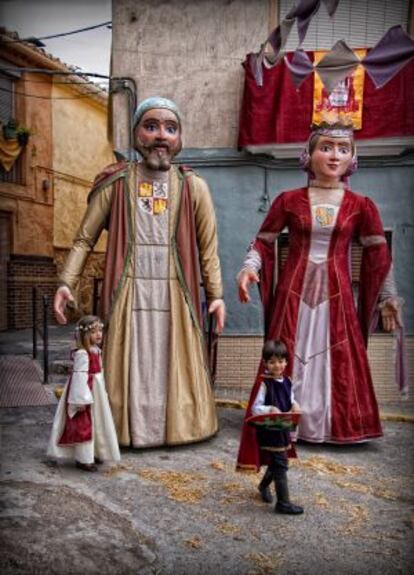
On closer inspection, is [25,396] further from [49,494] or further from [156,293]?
[49,494]

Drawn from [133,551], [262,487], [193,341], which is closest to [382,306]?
[193,341]

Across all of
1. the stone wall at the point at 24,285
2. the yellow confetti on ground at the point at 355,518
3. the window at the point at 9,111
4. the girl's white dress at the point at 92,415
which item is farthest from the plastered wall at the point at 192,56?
the window at the point at 9,111

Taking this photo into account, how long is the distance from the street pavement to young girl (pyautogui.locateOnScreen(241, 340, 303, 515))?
103 millimetres

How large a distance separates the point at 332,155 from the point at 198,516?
243cm

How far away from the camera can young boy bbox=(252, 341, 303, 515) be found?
270 cm

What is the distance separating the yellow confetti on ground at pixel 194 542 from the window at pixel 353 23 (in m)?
4.45

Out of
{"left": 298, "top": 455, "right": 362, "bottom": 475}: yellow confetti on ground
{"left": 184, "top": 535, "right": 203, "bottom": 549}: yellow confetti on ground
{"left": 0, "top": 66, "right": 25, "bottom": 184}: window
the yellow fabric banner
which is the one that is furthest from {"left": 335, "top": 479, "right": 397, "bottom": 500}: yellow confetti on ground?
{"left": 0, "top": 66, "right": 25, "bottom": 184}: window

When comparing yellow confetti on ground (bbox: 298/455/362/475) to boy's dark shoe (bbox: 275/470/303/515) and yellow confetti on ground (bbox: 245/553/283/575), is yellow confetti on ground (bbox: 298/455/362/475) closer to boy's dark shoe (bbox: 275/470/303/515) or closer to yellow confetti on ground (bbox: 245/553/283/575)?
boy's dark shoe (bbox: 275/470/303/515)

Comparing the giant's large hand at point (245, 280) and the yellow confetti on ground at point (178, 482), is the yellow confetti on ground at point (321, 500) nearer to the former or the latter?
the yellow confetti on ground at point (178, 482)

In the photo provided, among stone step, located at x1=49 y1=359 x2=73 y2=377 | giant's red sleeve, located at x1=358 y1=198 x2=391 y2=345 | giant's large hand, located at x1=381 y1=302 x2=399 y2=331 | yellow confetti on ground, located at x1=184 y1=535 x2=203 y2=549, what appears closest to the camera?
→ yellow confetti on ground, located at x1=184 y1=535 x2=203 y2=549

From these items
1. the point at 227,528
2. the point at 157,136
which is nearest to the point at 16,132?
the point at 157,136

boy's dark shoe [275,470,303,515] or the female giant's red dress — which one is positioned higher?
the female giant's red dress

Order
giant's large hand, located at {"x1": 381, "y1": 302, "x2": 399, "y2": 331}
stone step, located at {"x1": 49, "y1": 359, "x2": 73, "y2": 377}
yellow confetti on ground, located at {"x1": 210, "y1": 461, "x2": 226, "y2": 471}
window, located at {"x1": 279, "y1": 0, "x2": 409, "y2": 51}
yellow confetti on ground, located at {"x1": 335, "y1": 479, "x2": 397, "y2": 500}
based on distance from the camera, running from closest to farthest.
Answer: yellow confetti on ground, located at {"x1": 335, "y1": 479, "x2": 397, "y2": 500} < yellow confetti on ground, located at {"x1": 210, "y1": 461, "x2": 226, "y2": 471} < giant's large hand, located at {"x1": 381, "y1": 302, "x2": 399, "y2": 331} < window, located at {"x1": 279, "y1": 0, "x2": 409, "y2": 51} < stone step, located at {"x1": 49, "y1": 359, "x2": 73, "y2": 377}

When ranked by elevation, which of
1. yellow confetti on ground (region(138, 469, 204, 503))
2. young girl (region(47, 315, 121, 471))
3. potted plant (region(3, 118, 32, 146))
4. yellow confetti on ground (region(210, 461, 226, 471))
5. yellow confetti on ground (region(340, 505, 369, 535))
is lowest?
yellow confetti on ground (region(340, 505, 369, 535))
